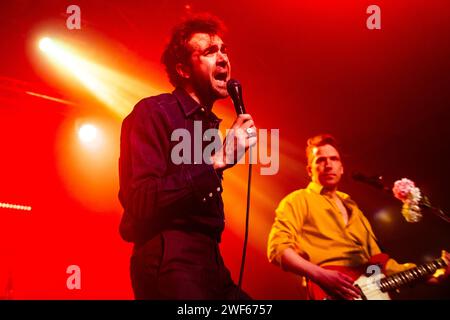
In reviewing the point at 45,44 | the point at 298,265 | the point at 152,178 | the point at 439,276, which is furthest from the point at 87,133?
the point at 152,178

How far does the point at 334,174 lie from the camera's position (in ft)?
12.9

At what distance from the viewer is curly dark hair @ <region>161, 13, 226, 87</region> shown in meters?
2.33

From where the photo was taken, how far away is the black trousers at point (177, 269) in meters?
1.52

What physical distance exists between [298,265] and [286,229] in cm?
39

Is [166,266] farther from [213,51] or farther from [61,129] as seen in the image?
[61,129]

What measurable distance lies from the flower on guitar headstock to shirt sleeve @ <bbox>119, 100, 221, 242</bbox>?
88.4 inches

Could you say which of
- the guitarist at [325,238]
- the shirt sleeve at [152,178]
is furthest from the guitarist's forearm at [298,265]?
the shirt sleeve at [152,178]

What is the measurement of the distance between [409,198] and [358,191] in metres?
1.87

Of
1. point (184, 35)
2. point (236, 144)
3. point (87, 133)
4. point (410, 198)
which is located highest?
point (184, 35)

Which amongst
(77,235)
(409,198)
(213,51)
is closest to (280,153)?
(409,198)

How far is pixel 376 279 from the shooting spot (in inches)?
131

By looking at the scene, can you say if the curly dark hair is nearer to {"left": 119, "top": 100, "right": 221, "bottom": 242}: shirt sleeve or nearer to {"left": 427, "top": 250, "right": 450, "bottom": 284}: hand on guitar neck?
{"left": 119, "top": 100, "right": 221, "bottom": 242}: shirt sleeve

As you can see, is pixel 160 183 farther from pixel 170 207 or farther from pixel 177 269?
pixel 177 269

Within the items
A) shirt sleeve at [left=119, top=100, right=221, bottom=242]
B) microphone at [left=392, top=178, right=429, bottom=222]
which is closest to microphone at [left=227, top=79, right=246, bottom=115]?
shirt sleeve at [left=119, top=100, right=221, bottom=242]
